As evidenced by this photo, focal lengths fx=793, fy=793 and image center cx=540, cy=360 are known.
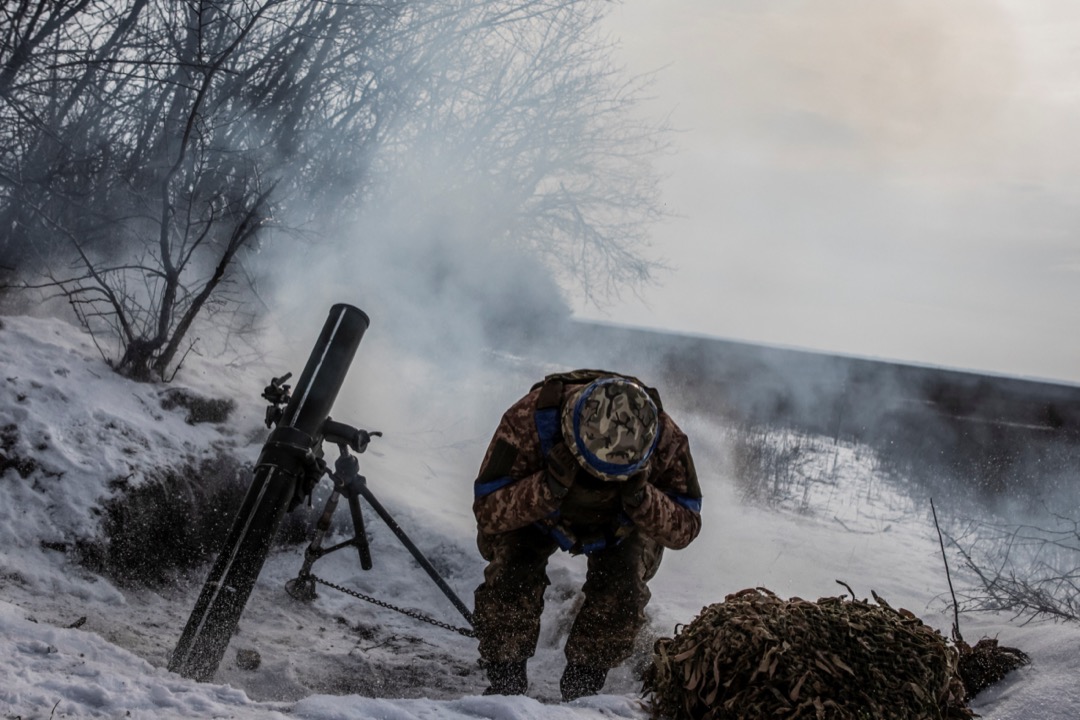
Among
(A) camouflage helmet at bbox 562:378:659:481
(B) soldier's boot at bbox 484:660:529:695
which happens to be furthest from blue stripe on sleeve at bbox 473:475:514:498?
(B) soldier's boot at bbox 484:660:529:695

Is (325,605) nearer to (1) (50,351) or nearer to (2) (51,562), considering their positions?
(2) (51,562)

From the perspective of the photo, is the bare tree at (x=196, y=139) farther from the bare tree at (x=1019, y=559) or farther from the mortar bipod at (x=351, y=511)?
the bare tree at (x=1019, y=559)

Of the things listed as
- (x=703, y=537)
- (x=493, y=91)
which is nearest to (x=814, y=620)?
(x=703, y=537)

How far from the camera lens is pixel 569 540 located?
324 centimetres

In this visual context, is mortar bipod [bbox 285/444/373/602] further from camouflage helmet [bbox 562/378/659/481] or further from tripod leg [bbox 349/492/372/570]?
camouflage helmet [bbox 562/378/659/481]

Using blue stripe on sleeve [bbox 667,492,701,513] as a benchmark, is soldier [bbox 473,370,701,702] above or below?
below

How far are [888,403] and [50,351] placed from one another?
28.1m

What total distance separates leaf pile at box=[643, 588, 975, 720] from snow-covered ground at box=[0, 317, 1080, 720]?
288mm

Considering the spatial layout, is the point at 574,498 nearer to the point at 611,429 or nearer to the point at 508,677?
the point at 611,429

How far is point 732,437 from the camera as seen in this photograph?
14.4m

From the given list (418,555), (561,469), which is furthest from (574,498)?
(418,555)

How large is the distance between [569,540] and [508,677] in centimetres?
60

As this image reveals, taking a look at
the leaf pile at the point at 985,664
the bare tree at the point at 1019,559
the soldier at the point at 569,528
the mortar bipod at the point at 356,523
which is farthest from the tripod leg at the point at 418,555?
the bare tree at the point at 1019,559

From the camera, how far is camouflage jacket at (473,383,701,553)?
10.2 feet
